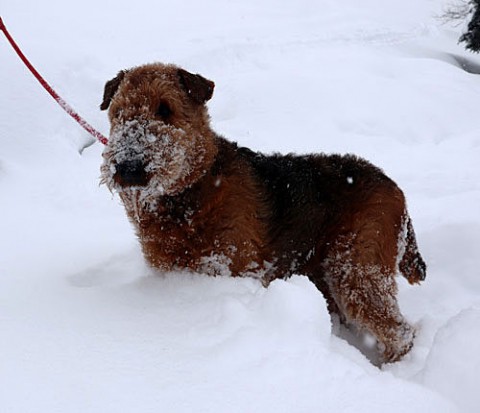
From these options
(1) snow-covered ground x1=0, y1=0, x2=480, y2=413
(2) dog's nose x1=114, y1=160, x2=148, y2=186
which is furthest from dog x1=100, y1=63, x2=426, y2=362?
(1) snow-covered ground x1=0, y1=0, x2=480, y2=413


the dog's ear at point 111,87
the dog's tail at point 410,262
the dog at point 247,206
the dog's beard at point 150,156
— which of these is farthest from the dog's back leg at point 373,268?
the dog's ear at point 111,87

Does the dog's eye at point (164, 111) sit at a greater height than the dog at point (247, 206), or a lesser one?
greater

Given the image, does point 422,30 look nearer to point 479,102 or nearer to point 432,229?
point 479,102

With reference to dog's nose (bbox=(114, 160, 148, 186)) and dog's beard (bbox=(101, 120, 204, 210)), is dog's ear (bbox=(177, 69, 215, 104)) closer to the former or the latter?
dog's beard (bbox=(101, 120, 204, 210))

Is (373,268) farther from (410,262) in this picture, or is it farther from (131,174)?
(131,174)

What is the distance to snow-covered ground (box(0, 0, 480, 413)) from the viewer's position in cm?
220

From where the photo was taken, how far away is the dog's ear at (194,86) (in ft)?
12.0

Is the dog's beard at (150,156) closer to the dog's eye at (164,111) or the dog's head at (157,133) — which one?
the dog's head at (157,133)

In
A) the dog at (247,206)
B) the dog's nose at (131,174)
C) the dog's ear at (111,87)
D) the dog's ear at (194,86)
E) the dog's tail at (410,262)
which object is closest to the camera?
the dog's nose at (131,174)

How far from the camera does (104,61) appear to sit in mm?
10281

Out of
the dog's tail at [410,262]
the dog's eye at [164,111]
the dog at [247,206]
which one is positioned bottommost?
the dog's tail at [410,262]

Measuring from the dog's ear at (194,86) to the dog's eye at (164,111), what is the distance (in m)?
0.31

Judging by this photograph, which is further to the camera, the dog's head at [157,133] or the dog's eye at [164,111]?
the dog's eye at [164,111]

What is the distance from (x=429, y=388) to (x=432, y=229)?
3291 millimetres
